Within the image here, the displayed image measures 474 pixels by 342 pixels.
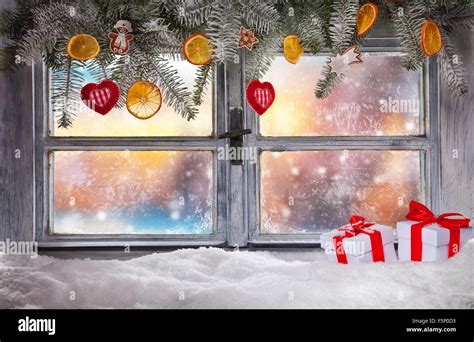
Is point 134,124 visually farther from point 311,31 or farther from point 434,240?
point 434,240

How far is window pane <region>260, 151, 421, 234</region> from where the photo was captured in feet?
4.80

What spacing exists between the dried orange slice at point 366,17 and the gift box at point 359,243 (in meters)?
0.51

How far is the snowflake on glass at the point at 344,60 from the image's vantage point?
1234 millimetres

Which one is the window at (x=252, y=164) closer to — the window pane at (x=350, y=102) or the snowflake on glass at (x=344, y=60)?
the window pane at (x=350, y=102)

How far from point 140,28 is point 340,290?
86 centimetres

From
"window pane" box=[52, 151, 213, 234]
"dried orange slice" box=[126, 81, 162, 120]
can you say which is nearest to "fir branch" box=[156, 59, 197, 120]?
"dried orange slice" box=[126, 81, 162, 120]

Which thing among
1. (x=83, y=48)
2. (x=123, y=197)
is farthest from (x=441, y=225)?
(x=83, y=48)

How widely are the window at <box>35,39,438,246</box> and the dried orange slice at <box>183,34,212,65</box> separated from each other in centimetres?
26

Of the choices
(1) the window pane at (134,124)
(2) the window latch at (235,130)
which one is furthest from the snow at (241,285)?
(1) the window pane at (134,124)

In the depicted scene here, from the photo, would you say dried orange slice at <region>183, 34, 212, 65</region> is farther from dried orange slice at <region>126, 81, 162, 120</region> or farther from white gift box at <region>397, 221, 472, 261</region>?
white gift box at <region>397, 221, 472, 261</region>

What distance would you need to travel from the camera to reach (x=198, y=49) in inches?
46.7
